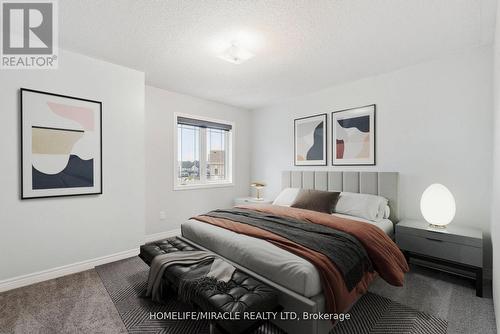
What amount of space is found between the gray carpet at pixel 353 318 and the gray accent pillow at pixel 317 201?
3.97ft

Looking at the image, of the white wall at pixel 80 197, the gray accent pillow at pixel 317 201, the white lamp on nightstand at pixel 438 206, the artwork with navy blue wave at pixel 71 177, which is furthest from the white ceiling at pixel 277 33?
the gray accent pillow at pixel 317 201

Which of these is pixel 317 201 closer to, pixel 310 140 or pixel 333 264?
pixel 310 140

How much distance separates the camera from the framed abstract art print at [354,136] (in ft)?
11.2

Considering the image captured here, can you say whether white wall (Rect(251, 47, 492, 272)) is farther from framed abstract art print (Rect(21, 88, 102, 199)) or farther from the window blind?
framed abstract art print (Rect(21, 88, 102, 199))

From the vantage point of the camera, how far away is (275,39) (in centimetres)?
239

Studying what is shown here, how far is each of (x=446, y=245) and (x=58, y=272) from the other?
13.8ft

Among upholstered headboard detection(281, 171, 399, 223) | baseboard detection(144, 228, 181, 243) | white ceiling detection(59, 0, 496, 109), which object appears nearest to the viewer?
white ceiling detection(59, 0, 496, 109)

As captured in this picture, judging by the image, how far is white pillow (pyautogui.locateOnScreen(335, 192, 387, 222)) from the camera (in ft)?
9.70

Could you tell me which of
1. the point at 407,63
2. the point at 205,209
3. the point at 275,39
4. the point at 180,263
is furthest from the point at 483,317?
the point at 205,209

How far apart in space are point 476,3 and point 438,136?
142 cm

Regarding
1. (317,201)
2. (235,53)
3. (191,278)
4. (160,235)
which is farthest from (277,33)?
(160,235)

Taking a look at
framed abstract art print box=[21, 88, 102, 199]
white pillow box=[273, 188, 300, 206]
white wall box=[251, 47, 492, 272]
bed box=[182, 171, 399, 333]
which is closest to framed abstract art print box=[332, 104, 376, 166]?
white wall box=[251, 47, 492, 272]

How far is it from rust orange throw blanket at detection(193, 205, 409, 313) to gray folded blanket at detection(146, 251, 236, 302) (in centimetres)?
46

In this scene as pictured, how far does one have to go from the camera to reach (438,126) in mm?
2826
